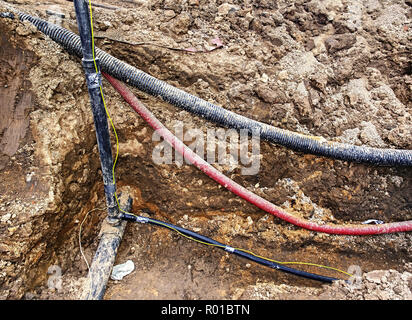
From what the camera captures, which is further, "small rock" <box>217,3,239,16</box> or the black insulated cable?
"small rock" <box>217,3,239,16</box>

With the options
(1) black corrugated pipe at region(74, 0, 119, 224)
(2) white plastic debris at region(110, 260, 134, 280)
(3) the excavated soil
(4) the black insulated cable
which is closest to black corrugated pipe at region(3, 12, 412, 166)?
(3) the excavated soil

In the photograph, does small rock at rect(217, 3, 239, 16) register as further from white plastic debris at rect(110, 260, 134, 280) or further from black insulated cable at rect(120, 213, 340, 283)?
white plastic debris at rect(110, 260, 134, 280)

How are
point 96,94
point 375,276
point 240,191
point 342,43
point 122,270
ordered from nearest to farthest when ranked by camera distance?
1. point 96,94
2. point 375,276
3. point 122,270
4. point 240,191
5. point 342,43

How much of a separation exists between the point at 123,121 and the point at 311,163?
161 centimetres

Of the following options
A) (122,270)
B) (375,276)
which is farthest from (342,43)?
(122,270)

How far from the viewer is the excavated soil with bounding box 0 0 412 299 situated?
2.11 m

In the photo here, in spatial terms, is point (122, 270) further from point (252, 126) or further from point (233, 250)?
point (252, 126)

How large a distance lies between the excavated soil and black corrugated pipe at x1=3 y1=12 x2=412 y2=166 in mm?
126

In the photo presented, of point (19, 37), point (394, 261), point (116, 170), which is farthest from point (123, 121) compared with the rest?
point (394, 261)

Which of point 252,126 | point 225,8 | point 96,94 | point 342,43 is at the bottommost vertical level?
point 252,126

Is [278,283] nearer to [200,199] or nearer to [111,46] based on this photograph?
[200,199]

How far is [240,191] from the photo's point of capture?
7.47 feet

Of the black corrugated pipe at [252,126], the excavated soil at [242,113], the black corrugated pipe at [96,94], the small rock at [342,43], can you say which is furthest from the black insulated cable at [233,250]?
the small rock at [342,43]

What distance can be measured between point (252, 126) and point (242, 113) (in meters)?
0.18
